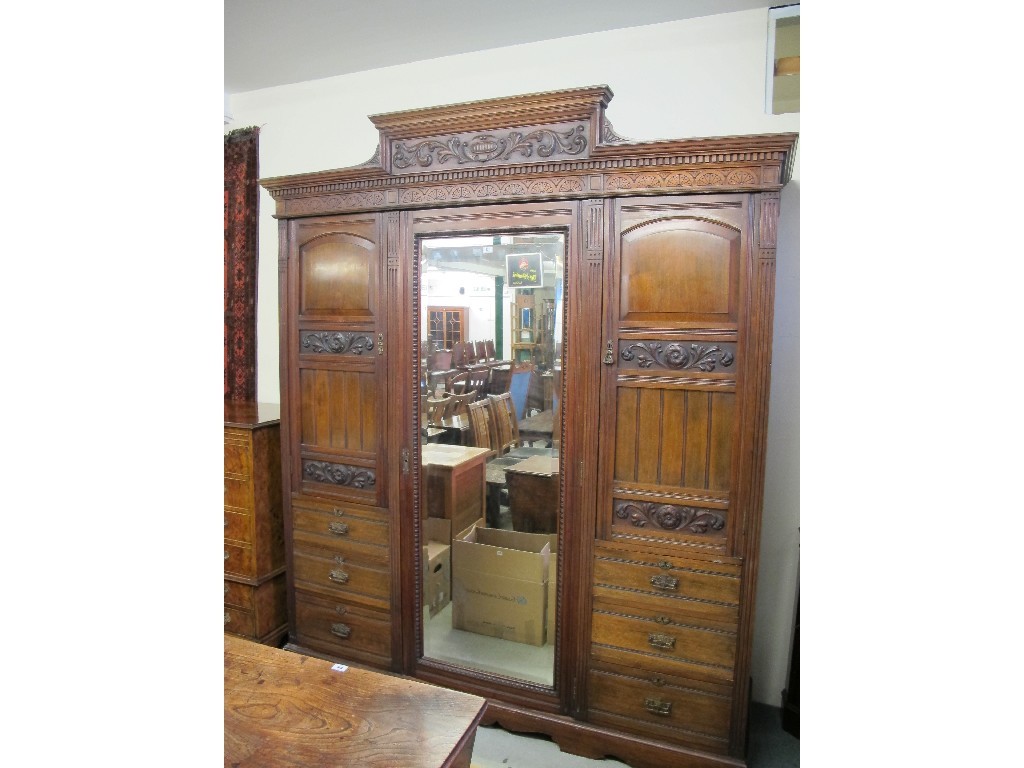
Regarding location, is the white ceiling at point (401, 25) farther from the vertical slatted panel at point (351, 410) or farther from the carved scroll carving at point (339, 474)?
A: the carved scroll carving at point (339, 474)

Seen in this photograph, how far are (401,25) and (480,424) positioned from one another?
1.69 meters

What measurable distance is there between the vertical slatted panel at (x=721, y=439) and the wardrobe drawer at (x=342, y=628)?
1425 mm

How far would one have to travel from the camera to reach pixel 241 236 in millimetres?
3018

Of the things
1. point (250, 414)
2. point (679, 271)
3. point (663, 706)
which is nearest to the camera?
point (679, 271)

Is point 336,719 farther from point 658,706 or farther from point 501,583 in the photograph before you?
point 658,706

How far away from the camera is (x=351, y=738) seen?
116 cm

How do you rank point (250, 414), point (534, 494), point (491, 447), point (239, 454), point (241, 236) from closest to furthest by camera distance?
point (534, 494)
point (491, 447)
point (239, 454)
point (250, 414)
point (241, 236)

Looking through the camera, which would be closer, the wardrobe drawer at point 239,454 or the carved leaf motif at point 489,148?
the carved leaf motif at point 489,148

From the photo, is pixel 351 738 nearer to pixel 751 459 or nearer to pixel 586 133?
pixel 751 459

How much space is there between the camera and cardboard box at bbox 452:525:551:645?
2.12 m

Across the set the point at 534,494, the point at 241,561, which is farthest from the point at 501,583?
the point at 241,561

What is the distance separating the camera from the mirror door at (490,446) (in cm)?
202

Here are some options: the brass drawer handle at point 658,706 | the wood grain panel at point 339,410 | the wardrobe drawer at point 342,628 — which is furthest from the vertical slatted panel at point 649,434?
the wardrobe drawer at point 342,628
